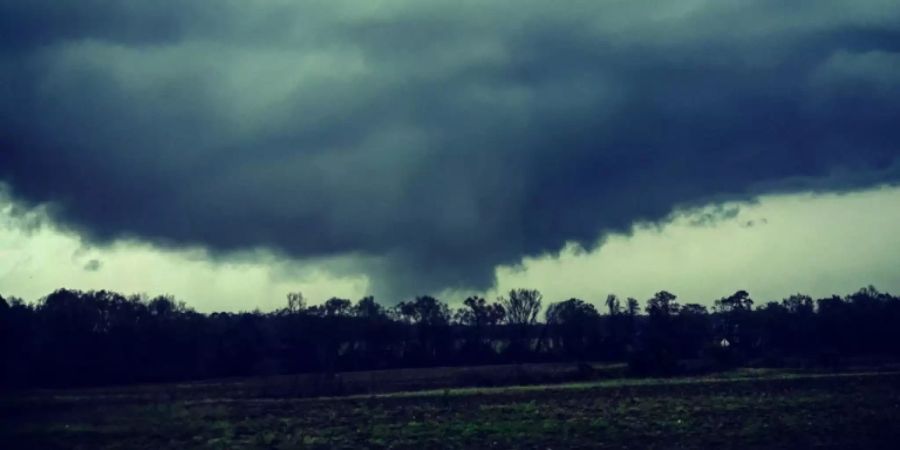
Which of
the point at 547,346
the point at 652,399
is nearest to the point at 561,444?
the point at 652,399

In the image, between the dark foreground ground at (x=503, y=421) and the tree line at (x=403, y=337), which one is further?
the tree line at (x=403, y=337)

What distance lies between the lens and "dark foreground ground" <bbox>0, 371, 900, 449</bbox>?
120 ft

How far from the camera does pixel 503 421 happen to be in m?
44.8

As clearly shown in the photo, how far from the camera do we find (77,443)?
40562mm

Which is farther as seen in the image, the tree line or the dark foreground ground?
the tree line

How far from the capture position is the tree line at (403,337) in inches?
4082

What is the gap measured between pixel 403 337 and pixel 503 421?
95.9 metres

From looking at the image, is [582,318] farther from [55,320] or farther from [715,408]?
[715,408]

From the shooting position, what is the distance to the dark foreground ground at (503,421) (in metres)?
36.4

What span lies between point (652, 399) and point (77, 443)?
3472 cm

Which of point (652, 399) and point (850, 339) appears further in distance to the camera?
point (850, 339)

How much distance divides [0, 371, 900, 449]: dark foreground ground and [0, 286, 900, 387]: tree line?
121 ft

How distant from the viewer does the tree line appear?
103688mm

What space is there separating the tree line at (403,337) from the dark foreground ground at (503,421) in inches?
1451
